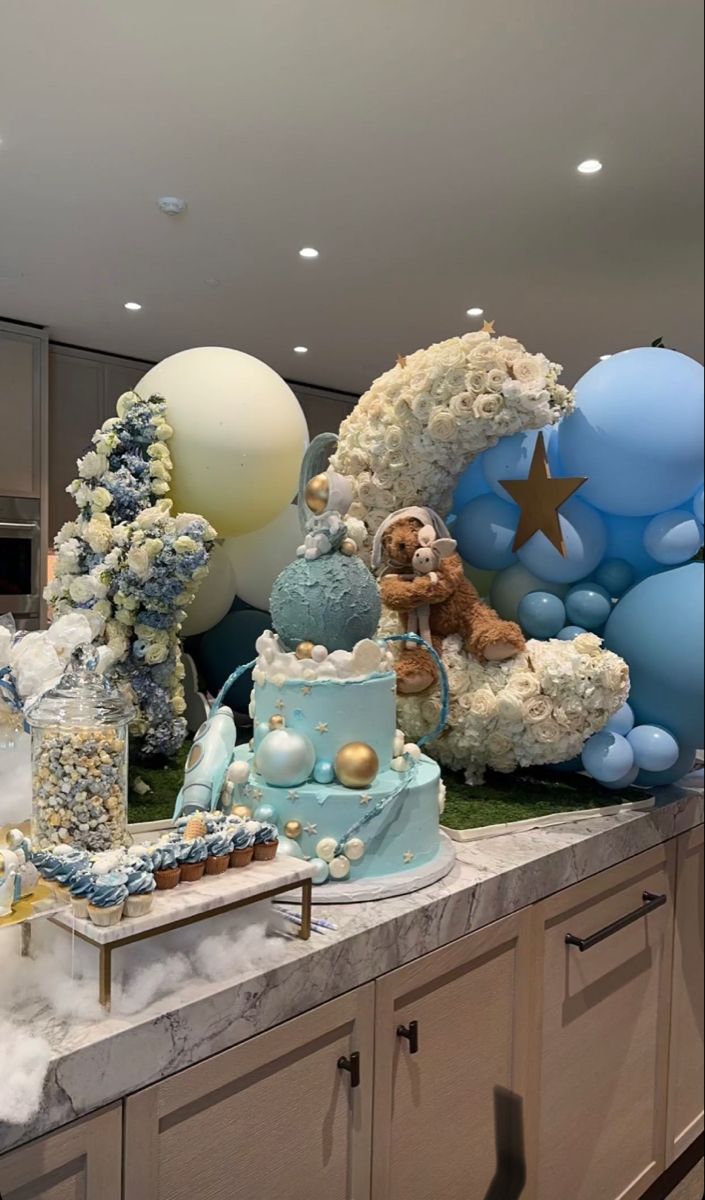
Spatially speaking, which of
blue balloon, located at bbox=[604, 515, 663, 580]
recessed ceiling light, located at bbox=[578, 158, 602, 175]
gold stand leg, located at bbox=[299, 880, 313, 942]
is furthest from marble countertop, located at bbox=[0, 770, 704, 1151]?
recessed ceiling light, located at bbox=[578, 158, 602, 175]

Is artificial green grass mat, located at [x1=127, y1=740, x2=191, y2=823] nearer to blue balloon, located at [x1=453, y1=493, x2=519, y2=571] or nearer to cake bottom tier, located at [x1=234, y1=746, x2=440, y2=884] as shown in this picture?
cake bottom tier, located at [x1=234, y1=746, x2=440, y2=884]

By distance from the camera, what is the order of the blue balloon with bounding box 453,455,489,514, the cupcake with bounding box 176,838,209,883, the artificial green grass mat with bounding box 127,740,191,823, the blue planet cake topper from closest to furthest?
the cupcake with bounding box 176,838,209,883
the blue planet cake topper
the artificial green grass mat with bounding box 127,740,191,823
the blue balloon with bounding box 453,455,489,514

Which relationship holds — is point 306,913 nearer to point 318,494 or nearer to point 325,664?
point 325,664

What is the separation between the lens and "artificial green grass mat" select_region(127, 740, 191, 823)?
1507 mm

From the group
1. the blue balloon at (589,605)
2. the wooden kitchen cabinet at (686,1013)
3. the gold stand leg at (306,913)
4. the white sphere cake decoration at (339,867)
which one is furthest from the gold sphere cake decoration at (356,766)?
the wooden kitchen cabinet at (686,1013)

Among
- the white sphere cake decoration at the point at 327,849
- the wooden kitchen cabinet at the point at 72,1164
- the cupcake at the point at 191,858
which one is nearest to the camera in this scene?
the wooden kitchen cabinet at the point at 72,1164

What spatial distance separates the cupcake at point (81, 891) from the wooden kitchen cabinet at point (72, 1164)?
0.20 metres

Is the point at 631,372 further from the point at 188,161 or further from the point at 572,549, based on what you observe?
the point at 188,161

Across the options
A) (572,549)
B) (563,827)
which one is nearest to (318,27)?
(572,549)

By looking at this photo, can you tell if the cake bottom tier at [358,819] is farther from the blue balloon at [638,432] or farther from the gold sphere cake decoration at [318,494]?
the blue balloon at [638,432]

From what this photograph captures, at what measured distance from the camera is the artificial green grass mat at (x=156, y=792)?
1507mm

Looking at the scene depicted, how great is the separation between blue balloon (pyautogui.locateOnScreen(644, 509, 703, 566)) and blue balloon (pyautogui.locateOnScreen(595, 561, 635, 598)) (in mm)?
101

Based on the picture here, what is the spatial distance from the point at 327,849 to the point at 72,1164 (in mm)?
520

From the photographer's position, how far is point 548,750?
5.53ft
